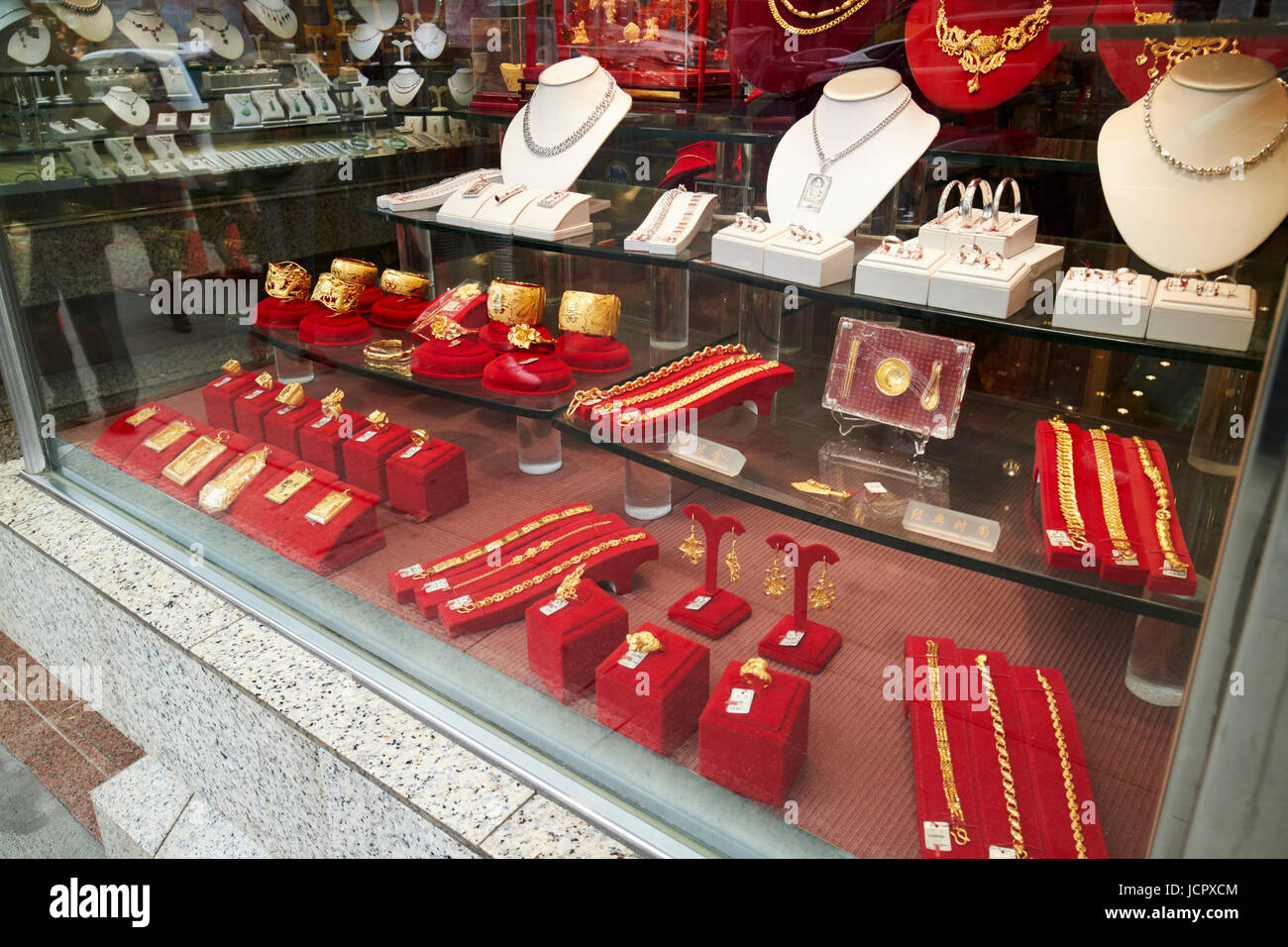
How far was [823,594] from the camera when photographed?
65.6 inches

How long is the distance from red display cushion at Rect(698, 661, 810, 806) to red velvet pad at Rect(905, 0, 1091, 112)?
43.4 inches

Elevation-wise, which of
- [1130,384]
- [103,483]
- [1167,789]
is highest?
[1130,384]

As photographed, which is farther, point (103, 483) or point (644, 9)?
point (103, 483)

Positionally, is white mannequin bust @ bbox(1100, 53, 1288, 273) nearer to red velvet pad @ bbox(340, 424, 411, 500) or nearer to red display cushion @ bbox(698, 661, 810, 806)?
red display cushion @ bbox(698, 661, 810, 806)

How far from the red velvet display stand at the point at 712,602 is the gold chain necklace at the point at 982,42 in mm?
913

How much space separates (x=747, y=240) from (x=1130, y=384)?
2.30ft

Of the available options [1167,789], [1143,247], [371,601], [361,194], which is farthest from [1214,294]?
[361,194]

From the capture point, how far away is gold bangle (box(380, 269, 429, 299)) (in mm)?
2570

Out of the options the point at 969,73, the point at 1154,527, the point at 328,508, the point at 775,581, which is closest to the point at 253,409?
the point at 328,508

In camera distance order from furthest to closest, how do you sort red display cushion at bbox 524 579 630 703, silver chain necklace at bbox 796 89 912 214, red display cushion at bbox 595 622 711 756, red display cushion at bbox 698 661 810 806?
silver chain necklace at bbox 796 89 912 214 < red display cushion at bbox 524 579 630 703 < red display cushion at bbox 595 622 711 756 < red display cushion at bbox 698 661 810 806

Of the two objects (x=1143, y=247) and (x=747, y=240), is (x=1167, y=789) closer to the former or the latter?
(x=1143, y=247)

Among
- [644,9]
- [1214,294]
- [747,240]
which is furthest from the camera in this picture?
[644,9]

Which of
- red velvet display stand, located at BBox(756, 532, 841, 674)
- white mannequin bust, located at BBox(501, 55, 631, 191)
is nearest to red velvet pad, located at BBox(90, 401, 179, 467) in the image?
white mannequin bust, located at BBox(501, 55, 631, 191)
